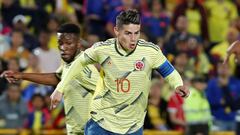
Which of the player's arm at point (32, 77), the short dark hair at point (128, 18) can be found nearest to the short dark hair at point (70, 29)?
the player's arm at point (32, 77)

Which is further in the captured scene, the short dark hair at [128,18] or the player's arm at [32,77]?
the player's arm at [32,77]

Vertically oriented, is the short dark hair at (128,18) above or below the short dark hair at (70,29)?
above

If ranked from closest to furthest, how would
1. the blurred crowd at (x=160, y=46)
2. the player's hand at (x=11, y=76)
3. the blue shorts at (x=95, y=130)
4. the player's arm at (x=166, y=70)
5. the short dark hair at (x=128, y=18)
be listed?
the short dark hair at (x=128, y=18) < the player's arm at (x=166, y=70) < the blue shorts at (x=95, y=130) < the player's hand at (x=11, y=76) < the blurred crowd at (x=160, y=46)

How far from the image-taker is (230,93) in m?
15.5

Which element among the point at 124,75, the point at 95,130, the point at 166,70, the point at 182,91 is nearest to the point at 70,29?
the point at 124,75

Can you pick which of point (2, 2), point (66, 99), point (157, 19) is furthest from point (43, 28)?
point (66, 99)

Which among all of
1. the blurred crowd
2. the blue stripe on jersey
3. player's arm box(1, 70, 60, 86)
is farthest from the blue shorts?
the blurred crowd

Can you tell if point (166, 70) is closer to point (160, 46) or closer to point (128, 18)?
point (128, 18)

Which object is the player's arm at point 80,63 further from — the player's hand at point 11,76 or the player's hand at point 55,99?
the player's hand at point 11,76

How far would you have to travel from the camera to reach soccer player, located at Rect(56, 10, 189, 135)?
9.22m

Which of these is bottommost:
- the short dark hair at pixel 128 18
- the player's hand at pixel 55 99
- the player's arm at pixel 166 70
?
the player's hand at pixel 55 99

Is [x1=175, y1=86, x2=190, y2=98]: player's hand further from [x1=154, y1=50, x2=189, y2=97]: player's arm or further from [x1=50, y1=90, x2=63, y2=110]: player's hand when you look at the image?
[x1=50, y1=90, x2=63, y2=110]: player's hand

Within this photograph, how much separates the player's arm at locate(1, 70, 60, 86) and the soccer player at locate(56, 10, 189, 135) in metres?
→ 0.82

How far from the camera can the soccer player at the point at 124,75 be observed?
363 inches
